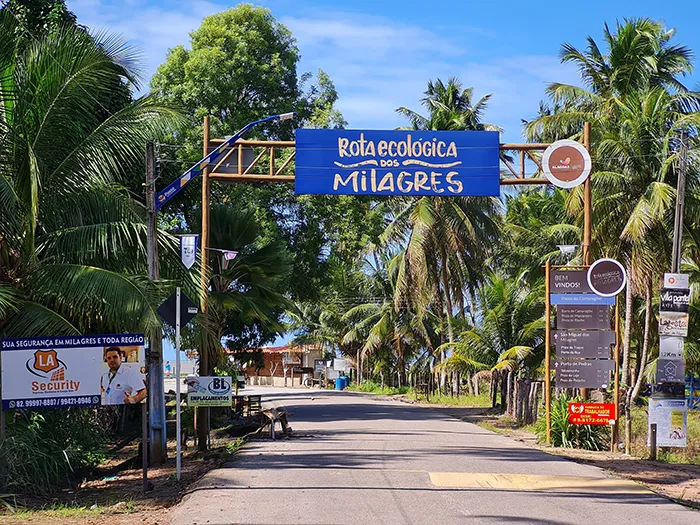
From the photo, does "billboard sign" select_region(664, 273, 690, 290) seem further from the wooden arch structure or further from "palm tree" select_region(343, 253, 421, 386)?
"palm tree" select_region(343, 253, 421, 386)

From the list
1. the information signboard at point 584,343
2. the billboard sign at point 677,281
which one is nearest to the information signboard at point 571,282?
the information signboard at point 584,343

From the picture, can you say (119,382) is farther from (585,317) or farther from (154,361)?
(585,317)

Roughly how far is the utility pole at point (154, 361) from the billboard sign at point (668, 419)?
29.7 feet

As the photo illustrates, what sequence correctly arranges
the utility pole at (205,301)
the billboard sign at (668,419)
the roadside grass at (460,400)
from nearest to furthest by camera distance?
the billboard sign at (668,419), the utility pole at (205,301), the roadside grass at (460,400)

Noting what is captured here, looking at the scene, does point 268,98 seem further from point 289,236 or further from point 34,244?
point 34,244

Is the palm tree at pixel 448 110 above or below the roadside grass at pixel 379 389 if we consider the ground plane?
above

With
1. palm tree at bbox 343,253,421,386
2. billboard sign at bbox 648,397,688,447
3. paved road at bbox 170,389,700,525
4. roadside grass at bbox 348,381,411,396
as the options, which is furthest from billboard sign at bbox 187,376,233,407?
roadside grass at bbox 348,381,411,396

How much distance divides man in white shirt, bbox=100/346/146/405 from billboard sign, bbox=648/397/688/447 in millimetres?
9734

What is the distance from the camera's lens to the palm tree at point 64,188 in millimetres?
13781

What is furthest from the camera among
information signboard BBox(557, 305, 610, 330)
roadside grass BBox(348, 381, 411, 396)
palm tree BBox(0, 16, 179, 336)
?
roadside grass BBox(348, 381, 411, 396)

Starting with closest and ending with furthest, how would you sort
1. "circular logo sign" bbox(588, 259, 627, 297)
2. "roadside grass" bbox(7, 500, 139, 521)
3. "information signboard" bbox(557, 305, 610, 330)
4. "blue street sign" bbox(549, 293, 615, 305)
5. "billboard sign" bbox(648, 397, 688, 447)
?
1. "roadside grass" bbox(7, 500, 139, 521)
2. "billboard sign" bbox(648, 397, 688, 447)
3. "circular logo sign" bbox(588, 259, 627, 297)
4. "blue street sign" bbox(549, 293, 615, 305)
5. "information signboard" bbox(557, 305, 610, 330)

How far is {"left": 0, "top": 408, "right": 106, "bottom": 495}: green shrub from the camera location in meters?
12.9

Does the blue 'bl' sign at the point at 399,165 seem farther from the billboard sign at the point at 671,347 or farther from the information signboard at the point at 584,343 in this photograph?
the billboard sign at the point at 671,347

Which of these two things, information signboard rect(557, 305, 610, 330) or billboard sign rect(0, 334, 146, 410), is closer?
billboard sign rect(0, 334, 146, 410)
